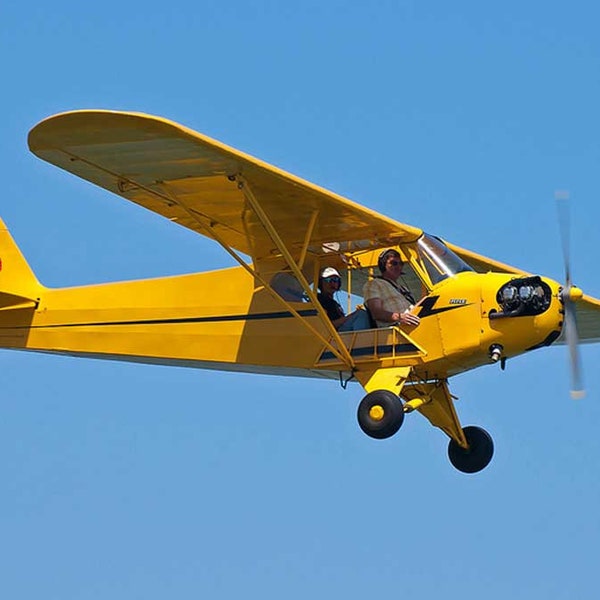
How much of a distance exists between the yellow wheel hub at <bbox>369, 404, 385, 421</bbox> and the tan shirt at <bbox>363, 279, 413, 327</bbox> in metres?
1.11

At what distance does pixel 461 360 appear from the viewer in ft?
56.9

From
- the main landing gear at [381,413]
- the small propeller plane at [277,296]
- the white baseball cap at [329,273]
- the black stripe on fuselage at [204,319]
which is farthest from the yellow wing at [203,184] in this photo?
the main landing gear at [381,413]

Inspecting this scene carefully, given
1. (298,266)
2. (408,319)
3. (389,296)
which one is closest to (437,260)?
(389,296)

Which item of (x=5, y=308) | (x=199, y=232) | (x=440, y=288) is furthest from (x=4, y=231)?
(x=440, y=288)

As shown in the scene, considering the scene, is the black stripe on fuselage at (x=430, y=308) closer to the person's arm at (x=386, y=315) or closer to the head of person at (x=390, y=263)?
the person's arm at (x=386, y=315)

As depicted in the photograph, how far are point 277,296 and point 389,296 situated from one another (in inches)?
49.1

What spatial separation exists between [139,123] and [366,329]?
3663 millimetres

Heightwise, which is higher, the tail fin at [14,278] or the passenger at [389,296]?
the tail fin at [14,278]

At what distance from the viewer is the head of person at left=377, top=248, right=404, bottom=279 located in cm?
1798

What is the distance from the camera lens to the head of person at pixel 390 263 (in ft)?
59.0

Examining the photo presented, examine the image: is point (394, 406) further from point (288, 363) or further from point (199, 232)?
point (199, 232)

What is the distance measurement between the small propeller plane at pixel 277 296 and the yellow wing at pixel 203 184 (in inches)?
0.8

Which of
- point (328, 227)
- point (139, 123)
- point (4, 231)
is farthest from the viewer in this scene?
point (4, 231)

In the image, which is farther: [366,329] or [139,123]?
[366,329]
